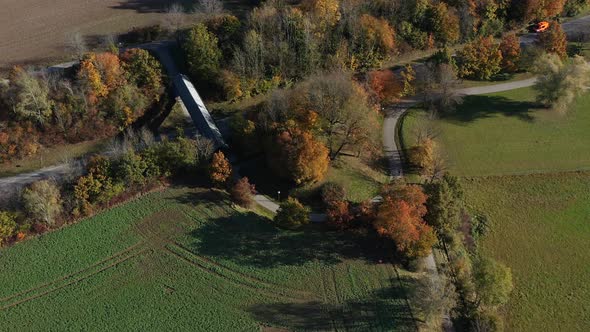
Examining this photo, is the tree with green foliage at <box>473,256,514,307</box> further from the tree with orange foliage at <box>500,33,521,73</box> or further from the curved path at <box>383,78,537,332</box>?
the tree with orange foliage at <box>500,33,521,73</box>

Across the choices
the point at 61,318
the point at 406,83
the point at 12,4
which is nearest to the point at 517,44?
the point at 406,83

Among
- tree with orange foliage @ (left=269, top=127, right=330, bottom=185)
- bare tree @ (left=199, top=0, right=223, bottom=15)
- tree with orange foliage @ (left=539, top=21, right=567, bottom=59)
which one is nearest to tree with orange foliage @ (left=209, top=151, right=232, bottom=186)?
tree with orange foliage @ (left=269, top=127, right=330, bottom=185)

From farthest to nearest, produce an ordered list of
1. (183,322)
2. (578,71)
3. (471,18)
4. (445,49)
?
(471,18), (445,49), (578,71), (183,322)

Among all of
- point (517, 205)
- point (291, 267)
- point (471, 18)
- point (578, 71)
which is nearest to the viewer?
point (291, 267)

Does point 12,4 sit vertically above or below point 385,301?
above

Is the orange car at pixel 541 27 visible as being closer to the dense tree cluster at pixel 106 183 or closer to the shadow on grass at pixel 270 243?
the shadow on grass at pixel 270 243

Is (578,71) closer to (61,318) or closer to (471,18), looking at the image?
(471,18)

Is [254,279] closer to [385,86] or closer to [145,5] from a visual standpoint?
[385,86]

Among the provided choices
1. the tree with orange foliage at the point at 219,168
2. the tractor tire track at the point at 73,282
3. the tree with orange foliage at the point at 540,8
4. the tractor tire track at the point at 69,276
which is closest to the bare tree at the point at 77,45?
the tree with orange foliage at the point at 219,168
